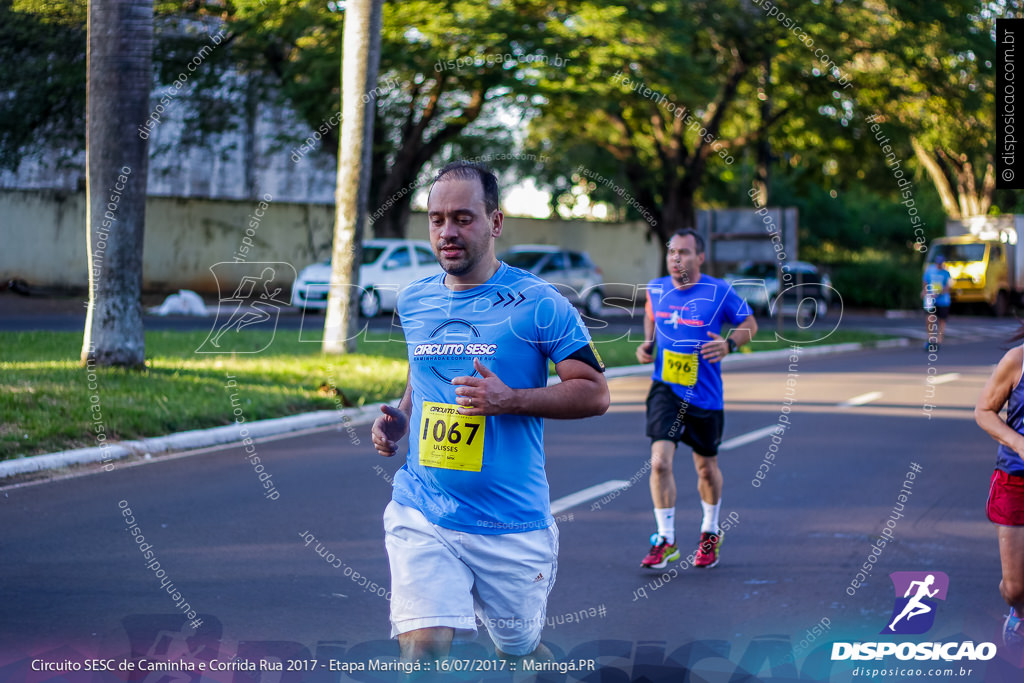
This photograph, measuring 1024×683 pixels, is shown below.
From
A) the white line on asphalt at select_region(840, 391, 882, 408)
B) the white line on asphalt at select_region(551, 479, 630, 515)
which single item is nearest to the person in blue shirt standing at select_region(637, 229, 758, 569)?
the white line on asphalt at select_region(551, 479, 630, 515)

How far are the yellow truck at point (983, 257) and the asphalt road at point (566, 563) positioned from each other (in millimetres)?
28862

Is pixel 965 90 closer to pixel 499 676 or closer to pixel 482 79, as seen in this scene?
pixel 482 79

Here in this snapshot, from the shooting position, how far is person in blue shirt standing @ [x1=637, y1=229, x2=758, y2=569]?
21.9 ft

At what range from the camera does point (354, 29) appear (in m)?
15.0

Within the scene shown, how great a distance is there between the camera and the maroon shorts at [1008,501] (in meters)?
4.46

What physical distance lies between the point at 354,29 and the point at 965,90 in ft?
60.6

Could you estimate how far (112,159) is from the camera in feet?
38.3

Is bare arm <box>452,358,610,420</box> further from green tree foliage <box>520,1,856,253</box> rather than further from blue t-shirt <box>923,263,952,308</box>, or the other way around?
blue t-shirt <box>923,263,952,308</box>

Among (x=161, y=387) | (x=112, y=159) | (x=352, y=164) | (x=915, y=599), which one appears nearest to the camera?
(x=915, y=599)

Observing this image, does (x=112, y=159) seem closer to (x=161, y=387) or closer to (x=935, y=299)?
(x=161, y=387)

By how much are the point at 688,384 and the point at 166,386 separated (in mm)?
6231

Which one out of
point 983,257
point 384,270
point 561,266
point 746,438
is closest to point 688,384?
point 746,438

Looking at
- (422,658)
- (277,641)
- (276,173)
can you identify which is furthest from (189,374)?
(276,173)

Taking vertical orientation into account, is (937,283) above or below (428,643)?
above
